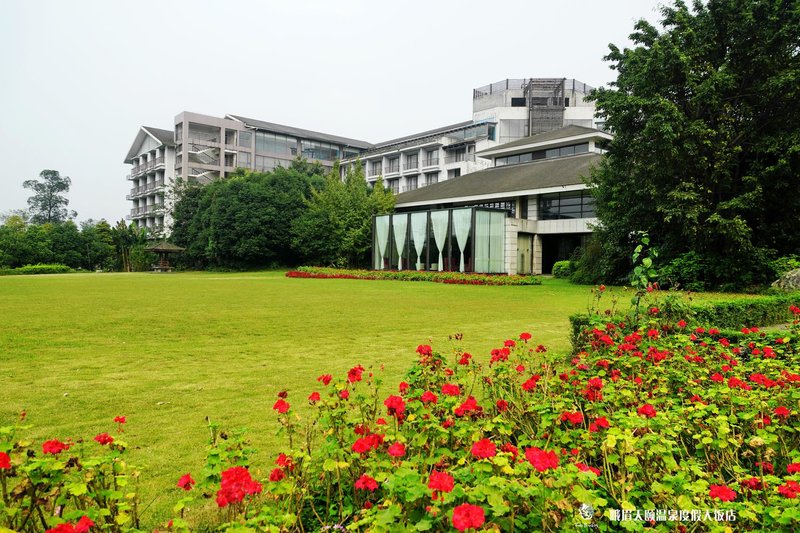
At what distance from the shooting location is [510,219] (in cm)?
2861

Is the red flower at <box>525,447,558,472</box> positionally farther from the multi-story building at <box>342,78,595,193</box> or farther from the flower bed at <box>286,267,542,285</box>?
the multi-story building at <box>342,78,595,193</box>

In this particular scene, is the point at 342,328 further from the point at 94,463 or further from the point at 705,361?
the point at 94,463

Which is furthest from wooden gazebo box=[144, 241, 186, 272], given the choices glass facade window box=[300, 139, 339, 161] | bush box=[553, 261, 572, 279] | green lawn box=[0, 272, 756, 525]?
bush box=[553, 261, 572, 279]

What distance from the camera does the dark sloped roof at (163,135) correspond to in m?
55.6

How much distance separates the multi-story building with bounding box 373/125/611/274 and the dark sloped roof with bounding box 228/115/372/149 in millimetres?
30041

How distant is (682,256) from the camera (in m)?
17.9

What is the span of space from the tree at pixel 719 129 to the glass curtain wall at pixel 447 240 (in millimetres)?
10196

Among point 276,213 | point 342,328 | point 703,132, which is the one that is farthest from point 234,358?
point 276,213

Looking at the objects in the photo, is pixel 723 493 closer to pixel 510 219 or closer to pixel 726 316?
pixel 726 316

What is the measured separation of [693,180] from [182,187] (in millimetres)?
44483

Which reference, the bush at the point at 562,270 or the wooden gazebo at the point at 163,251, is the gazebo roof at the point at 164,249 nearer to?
the wooden gazebo at the point at 163,251

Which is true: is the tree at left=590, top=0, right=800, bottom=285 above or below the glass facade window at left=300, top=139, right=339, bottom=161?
below

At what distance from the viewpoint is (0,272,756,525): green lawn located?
3.78 metres

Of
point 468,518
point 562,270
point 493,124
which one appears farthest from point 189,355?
point 493,124
